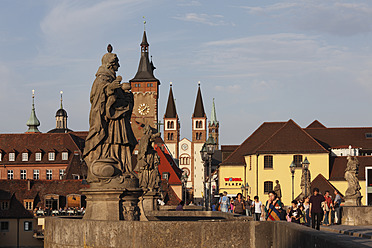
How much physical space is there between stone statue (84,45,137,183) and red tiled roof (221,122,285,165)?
64985 millimetres

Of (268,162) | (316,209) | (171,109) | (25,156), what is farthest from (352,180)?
(171,109)

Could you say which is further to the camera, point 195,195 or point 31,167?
point 195,195

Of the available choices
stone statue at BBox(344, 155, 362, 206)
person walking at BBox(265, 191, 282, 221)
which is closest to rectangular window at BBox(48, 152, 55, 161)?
stone statue at BBox(344, 155, 362, 206)

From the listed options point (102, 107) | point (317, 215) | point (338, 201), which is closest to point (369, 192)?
point (338, 201)

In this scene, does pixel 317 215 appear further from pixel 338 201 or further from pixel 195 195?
pixel 195 195

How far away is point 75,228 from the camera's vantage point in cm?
1038

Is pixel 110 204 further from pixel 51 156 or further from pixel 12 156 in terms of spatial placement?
pixel 12 156

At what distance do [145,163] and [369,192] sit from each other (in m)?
50.2

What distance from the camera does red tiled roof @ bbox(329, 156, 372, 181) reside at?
69375 mm

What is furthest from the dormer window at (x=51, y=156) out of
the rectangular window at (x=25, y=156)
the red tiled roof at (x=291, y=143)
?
the red tiled roof at (x=291, y=143)

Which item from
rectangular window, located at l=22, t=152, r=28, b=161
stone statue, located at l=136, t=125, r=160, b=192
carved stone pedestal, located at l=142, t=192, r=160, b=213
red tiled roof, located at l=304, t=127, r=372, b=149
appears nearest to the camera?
stone statue, located at l=136, t=125, r=160, b=192

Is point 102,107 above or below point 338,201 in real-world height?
above

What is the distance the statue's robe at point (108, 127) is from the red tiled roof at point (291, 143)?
198ft

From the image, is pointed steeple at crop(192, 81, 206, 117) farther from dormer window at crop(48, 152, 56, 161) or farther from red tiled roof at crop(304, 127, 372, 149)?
red tiled roof at crop(304, 127, 372, 149)
